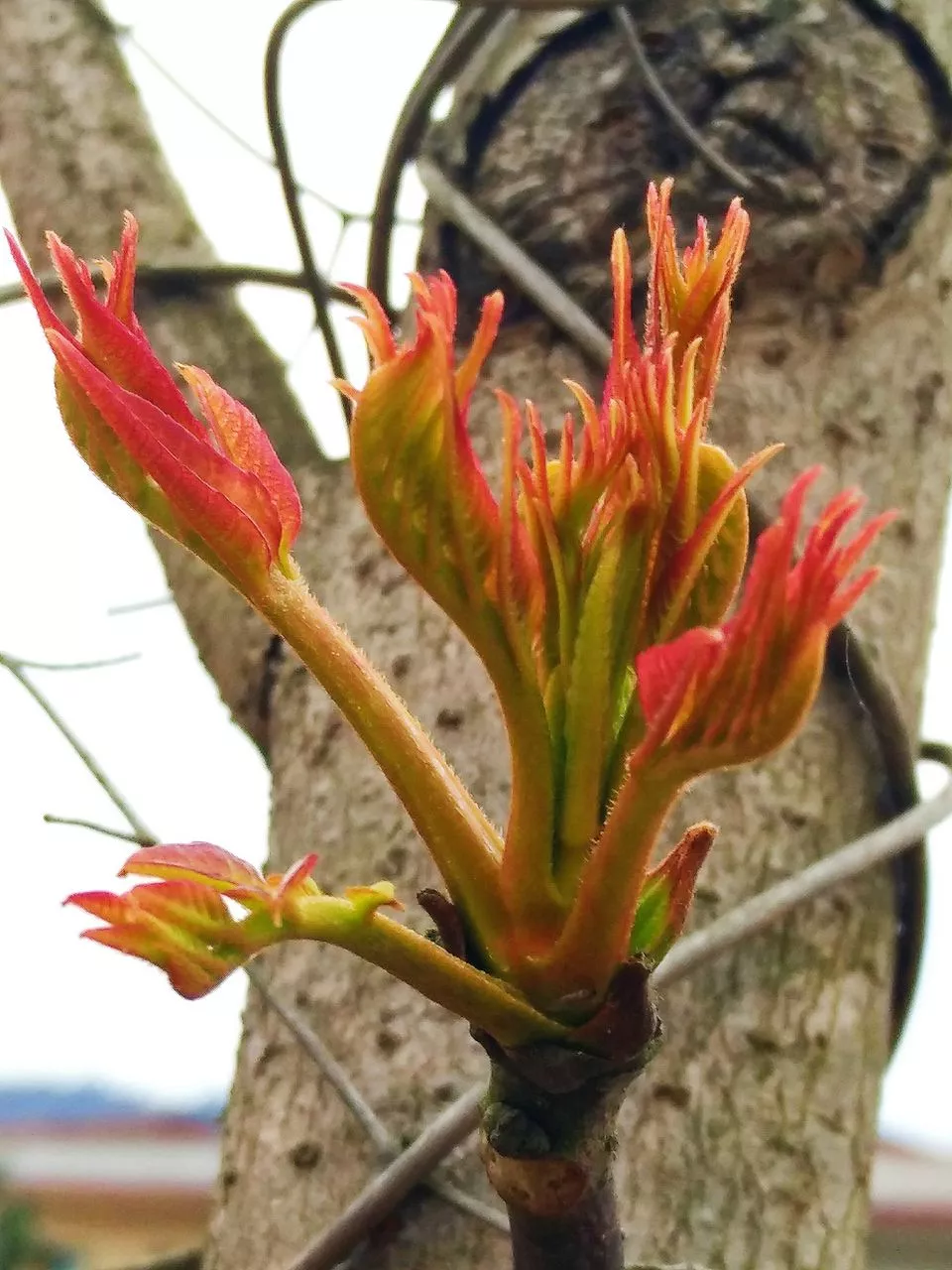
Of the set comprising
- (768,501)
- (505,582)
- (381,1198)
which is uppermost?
(768,501)

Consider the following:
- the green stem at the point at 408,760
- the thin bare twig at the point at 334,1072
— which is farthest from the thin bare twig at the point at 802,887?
the green stem at the point at 408,760

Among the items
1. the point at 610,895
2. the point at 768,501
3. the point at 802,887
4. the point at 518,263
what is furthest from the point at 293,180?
the point at 610,895

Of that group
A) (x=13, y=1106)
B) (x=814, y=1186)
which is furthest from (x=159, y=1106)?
(x=814, y=1186)

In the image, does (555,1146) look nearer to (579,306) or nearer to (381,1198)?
(381,1198)

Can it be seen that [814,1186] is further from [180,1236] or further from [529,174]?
[180,1236]

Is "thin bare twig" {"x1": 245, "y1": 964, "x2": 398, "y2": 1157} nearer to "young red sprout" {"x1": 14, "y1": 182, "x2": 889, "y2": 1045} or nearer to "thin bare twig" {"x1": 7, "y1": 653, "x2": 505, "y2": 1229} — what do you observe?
"thin bare twig" {"x1": 7, "y1": 653, "x2": 505, "y2": 1229}
